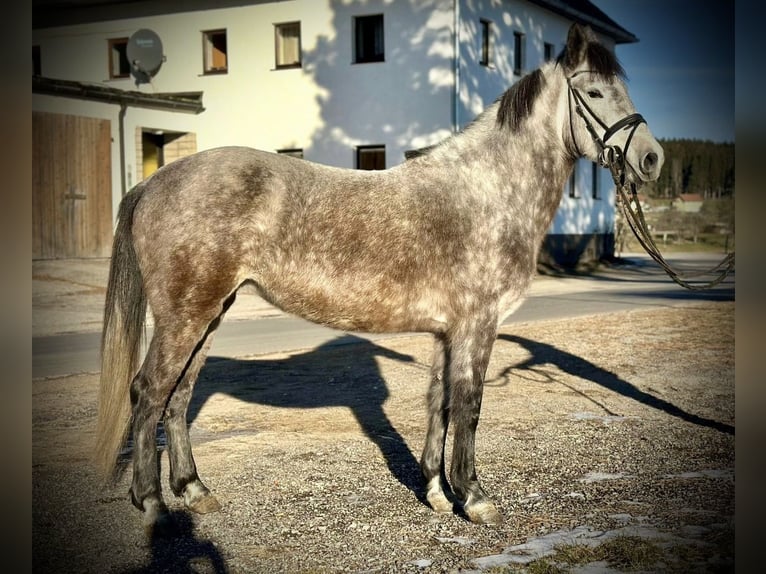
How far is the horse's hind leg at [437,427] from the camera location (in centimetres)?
432

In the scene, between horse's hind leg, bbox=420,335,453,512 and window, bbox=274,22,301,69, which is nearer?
horse's hind leg, bbox=420,335,453,512

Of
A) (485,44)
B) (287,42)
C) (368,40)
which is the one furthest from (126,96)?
(485,44)

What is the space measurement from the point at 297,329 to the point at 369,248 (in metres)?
8.43

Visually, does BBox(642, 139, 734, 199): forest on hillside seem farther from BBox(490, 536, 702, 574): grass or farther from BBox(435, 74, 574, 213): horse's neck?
BBox(490, 536, 702, 574): grass

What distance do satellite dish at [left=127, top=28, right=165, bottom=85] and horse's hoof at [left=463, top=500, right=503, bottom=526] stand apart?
419 inches

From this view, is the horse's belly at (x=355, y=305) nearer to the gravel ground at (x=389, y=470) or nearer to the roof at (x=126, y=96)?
the gravel ground at (x=389, y=470)

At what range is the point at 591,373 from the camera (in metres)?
8.67

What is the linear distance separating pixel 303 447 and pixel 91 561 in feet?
7.45

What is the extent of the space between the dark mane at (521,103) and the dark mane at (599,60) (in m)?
0.21

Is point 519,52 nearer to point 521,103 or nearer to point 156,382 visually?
point 521,103

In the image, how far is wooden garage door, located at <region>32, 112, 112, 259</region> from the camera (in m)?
14.9

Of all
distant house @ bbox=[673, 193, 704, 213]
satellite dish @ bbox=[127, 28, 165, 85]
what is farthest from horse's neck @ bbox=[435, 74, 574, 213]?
satellite dish @ bbox=[127, 28, 165, 85]

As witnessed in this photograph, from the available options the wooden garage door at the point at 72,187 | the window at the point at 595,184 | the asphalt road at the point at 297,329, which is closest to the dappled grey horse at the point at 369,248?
the asphalt road at the point at 297,329
